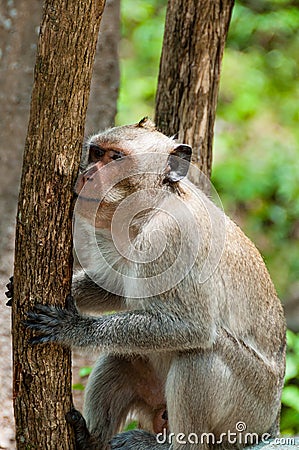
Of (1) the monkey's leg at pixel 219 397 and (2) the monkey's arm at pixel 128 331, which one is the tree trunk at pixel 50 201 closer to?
(2) the monkey's arm at pixel 128 331

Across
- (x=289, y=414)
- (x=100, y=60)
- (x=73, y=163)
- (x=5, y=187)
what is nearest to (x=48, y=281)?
(x=73, y=163)

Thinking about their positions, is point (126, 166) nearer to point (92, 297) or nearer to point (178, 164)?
point (178, 164)

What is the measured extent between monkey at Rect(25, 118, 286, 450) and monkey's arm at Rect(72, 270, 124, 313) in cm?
2

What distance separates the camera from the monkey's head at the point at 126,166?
16.0ft

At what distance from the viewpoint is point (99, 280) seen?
5562 millimetres

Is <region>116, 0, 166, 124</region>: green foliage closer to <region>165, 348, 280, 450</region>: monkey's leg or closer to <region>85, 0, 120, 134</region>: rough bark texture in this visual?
<region>85, 0, 120, 134</region>: rough bark texture

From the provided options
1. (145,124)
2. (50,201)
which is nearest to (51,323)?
(50,201)

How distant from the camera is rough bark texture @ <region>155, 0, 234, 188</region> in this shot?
6406 mm

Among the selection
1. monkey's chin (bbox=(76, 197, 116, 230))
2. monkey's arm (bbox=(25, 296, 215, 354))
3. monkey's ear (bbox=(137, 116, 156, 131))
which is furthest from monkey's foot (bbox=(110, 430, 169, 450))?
monkey's ear (bbox=(137, 116, 156, 131))

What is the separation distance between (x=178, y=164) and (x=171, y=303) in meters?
0.90

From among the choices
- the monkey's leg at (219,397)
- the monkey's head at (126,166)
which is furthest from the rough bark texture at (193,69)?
the monkey's leg at (219,397)

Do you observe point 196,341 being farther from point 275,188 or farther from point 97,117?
point 275,188

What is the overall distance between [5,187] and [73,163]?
2.98 meters

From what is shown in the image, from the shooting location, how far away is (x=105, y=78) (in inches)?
305
